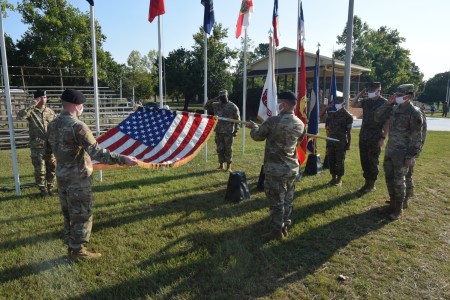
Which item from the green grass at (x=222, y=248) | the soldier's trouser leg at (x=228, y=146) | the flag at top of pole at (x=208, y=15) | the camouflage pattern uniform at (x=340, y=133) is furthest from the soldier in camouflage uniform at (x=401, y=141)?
the flag at top of pole at (x=208, y=15)

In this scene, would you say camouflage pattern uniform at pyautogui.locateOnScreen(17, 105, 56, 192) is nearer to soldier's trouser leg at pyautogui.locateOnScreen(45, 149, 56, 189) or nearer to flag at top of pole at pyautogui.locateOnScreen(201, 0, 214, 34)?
soldier's trouser leg at pyautogui.locateOnScreen(45, 149, 56, 189)

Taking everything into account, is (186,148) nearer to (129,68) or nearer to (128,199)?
(128,199)

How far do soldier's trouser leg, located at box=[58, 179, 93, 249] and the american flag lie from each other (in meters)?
1.63

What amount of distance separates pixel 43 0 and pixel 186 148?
1080 inches

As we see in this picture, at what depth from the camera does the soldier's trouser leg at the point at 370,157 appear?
7004 mm

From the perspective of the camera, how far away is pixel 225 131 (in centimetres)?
921

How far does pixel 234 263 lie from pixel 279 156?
164 cm

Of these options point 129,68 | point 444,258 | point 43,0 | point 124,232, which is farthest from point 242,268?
point 129,68

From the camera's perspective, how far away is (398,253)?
466 cm

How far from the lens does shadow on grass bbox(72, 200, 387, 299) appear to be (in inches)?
146

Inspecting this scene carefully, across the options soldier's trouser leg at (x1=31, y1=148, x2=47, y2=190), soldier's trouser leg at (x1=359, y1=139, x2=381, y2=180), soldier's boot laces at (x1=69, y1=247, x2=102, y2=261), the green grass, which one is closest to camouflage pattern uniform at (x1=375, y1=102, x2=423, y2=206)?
the green grass

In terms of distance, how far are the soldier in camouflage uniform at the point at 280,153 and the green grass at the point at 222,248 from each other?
1.77 feet

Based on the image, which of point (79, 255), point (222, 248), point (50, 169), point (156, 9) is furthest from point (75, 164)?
point (156, 9)

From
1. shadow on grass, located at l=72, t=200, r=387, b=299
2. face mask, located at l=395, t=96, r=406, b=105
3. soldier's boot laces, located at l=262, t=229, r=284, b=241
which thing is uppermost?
face mask, located at l=395, t=96, r=406, b=105
